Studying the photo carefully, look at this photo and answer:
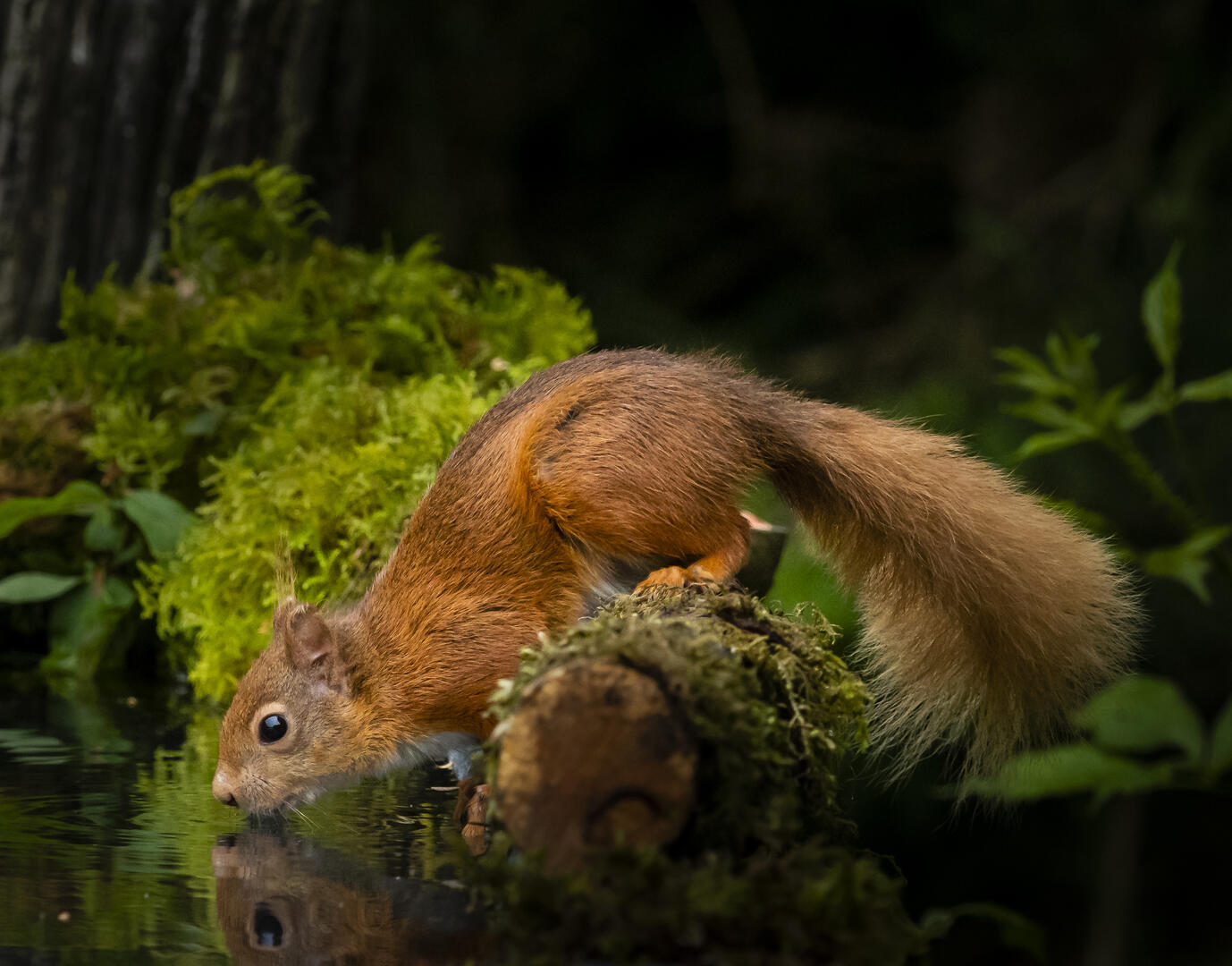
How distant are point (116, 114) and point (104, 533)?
4.65ft

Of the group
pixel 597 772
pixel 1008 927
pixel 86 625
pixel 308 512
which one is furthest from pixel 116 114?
pixel 1008 927

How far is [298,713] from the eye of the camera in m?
1.85

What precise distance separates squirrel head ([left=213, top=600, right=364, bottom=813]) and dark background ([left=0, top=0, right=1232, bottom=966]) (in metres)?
0.93

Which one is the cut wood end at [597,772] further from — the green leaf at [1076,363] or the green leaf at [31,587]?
the green leaf at [31,587]

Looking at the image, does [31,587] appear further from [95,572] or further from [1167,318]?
[1167,318]

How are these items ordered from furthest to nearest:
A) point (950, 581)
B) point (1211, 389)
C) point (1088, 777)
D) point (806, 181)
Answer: point (806, 181), point (950, 581), point (1211, 389), point (1088, 777)

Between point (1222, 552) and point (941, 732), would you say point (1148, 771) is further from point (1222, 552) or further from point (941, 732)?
point (941, 732)

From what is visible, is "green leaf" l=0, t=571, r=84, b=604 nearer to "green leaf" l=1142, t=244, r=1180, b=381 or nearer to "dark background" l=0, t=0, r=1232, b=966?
"dark background" l=0, t=0, r=1232, b=966

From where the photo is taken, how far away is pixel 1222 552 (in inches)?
39.7

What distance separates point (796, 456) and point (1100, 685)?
53 centimetres

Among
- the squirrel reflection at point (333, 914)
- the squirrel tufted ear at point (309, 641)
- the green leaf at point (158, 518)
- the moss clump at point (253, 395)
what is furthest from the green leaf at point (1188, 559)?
the green leaf at point (158, 518)

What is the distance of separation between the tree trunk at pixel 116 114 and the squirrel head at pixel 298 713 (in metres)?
2.03

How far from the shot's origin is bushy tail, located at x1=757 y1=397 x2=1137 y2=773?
1530 mm

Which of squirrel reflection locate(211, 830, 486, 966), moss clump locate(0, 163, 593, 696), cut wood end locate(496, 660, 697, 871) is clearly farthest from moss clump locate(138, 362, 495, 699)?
cut wood end locate(496, 660, 697, 871)
